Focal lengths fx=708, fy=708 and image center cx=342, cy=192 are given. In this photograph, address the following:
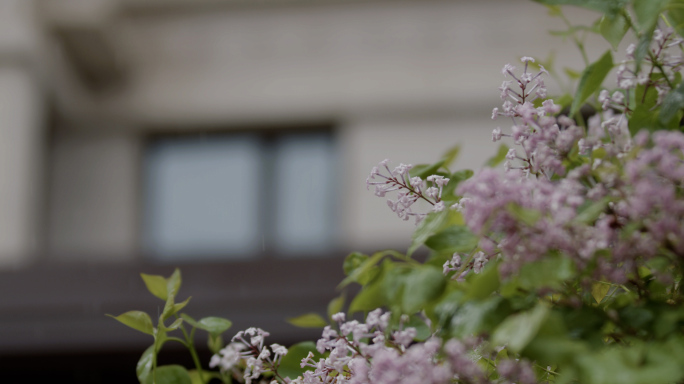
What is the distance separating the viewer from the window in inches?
208

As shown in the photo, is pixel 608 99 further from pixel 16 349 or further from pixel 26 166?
pixel 26 166

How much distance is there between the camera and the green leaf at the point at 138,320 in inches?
23.3

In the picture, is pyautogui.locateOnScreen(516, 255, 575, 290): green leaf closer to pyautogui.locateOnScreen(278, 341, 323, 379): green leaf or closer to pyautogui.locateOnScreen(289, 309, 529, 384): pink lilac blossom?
pyautogui.locateOnScreen(289, 309, 529, 384): pink lilac blossom

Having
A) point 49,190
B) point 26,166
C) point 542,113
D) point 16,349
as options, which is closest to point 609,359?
point 542,113

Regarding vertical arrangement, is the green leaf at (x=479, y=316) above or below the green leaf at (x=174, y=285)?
above

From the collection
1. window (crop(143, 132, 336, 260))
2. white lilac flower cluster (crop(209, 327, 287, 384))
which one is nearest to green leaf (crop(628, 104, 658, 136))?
white lilac flower cluster (crop(209, 327, 287, 384))

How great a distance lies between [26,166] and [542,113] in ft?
16.6

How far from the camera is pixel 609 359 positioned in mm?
354

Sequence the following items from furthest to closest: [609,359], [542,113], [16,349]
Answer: [16,349]
[542,113]
[609,359]

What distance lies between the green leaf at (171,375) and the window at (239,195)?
15.0 ft

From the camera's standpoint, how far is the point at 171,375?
0.63m

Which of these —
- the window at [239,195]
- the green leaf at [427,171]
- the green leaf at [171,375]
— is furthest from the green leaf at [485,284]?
the window at [239,195]

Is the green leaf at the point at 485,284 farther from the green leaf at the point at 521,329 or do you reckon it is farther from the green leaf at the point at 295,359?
the green leaf at the point at 295,359

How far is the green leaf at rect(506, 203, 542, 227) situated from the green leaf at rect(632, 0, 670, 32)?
14cm
